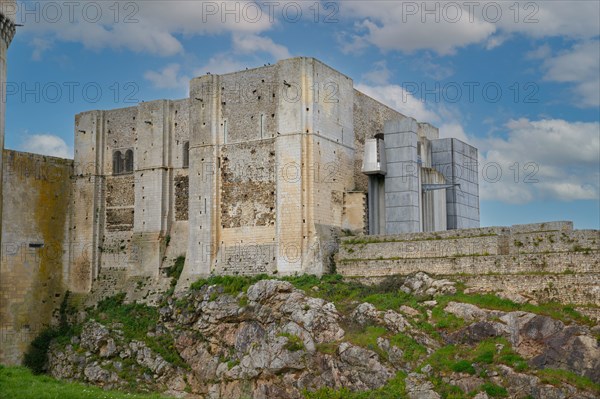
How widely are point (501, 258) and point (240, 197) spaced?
12.8m

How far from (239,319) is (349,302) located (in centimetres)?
509

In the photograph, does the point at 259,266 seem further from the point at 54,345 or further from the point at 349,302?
the point at 54,345

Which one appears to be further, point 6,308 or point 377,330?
point 6,308

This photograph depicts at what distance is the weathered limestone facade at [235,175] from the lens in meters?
33.8

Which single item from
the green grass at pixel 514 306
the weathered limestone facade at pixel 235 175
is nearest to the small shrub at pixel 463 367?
the green grass at pixel 514 306

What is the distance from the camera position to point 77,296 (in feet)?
131

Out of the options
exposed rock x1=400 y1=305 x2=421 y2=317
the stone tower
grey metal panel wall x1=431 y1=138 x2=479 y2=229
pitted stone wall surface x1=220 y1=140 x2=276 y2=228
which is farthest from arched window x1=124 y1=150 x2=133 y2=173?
exposed rock x1=400 y1=305 x2=421 y2=317

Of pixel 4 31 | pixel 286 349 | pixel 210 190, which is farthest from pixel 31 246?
pixel 286 349

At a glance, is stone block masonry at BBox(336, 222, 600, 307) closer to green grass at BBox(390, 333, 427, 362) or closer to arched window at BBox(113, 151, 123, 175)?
green grass at BBox(390, 333, 427, 362)

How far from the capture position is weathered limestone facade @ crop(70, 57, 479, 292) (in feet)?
111

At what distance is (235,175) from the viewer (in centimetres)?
3550

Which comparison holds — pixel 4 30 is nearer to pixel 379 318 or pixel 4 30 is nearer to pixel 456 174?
pixel 379 318

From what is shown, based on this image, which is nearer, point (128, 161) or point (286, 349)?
point (286, 349)

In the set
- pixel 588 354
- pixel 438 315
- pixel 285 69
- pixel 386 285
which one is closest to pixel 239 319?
pixel 386 285
